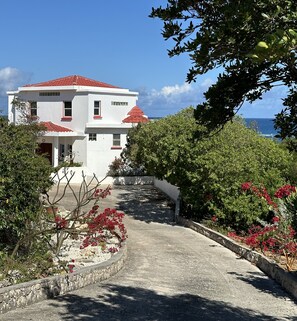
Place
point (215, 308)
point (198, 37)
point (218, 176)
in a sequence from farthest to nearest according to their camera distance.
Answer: point (218, 176) < point (215, 308) < point (198, 37)

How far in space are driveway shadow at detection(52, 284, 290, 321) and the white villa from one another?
27384 millimetres

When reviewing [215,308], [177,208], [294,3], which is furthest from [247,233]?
[294,3]

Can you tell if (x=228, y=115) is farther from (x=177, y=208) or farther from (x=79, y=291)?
(x=177, y=208)

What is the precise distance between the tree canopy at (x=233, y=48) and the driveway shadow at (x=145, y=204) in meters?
16.7

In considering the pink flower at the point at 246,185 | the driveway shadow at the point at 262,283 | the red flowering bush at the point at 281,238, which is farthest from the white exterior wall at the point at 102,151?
the driveway shadow at the point at 262,283

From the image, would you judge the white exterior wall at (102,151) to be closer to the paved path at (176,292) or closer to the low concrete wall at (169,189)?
the low concrete wall at (169,189)

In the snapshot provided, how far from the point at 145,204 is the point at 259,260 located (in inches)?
527

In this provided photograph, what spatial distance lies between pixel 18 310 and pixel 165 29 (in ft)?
18.7

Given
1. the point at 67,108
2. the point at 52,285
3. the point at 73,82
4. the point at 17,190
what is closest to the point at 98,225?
the point at 17,190

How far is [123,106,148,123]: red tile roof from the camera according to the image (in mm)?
38062

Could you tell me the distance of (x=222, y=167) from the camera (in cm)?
1825

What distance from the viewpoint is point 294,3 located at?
367 cm

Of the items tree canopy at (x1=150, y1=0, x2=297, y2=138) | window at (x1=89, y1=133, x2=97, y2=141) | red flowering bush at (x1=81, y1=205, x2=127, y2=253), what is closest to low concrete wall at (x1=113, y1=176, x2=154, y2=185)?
window at (x1=89, y1=133, x2=97, y2=141)

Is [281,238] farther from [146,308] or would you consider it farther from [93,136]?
[93,136]
